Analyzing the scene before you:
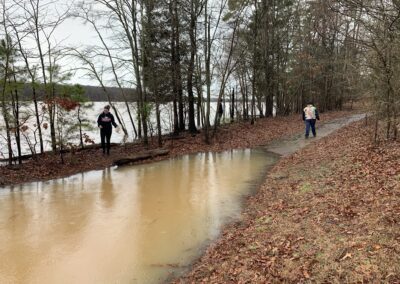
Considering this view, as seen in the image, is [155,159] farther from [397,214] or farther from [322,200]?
[397,214]

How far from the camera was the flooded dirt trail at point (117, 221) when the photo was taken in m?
5.45

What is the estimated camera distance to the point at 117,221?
24.2 ft

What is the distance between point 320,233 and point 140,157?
986 cm

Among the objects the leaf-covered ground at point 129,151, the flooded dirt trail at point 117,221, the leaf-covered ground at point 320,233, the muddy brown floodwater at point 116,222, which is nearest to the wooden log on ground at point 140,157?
the leaf-covered ground at point 129,151

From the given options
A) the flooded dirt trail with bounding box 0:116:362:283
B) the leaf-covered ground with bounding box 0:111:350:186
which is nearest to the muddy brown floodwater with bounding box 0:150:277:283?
the flooded dirt trail with bounding box 0:116:362:283

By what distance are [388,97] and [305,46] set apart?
71.2 feet

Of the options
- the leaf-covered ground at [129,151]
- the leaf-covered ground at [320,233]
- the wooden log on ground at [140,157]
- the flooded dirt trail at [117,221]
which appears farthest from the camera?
the wooden log on ground at [140,157]

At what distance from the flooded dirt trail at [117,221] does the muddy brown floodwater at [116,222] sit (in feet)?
0.06

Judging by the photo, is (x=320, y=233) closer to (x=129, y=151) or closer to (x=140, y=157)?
(x=140, y=157)

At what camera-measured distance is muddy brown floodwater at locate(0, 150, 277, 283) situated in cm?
545

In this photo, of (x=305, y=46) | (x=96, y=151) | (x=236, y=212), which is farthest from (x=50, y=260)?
(x=305, y=46)

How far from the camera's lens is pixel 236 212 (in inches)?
306

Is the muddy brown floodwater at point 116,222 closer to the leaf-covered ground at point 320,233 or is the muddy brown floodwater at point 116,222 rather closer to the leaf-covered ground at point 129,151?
the leaf-covered ground at point 320,233

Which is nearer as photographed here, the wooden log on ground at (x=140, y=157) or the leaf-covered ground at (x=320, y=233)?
the leaf-covered ground at (x=320, y=233)
